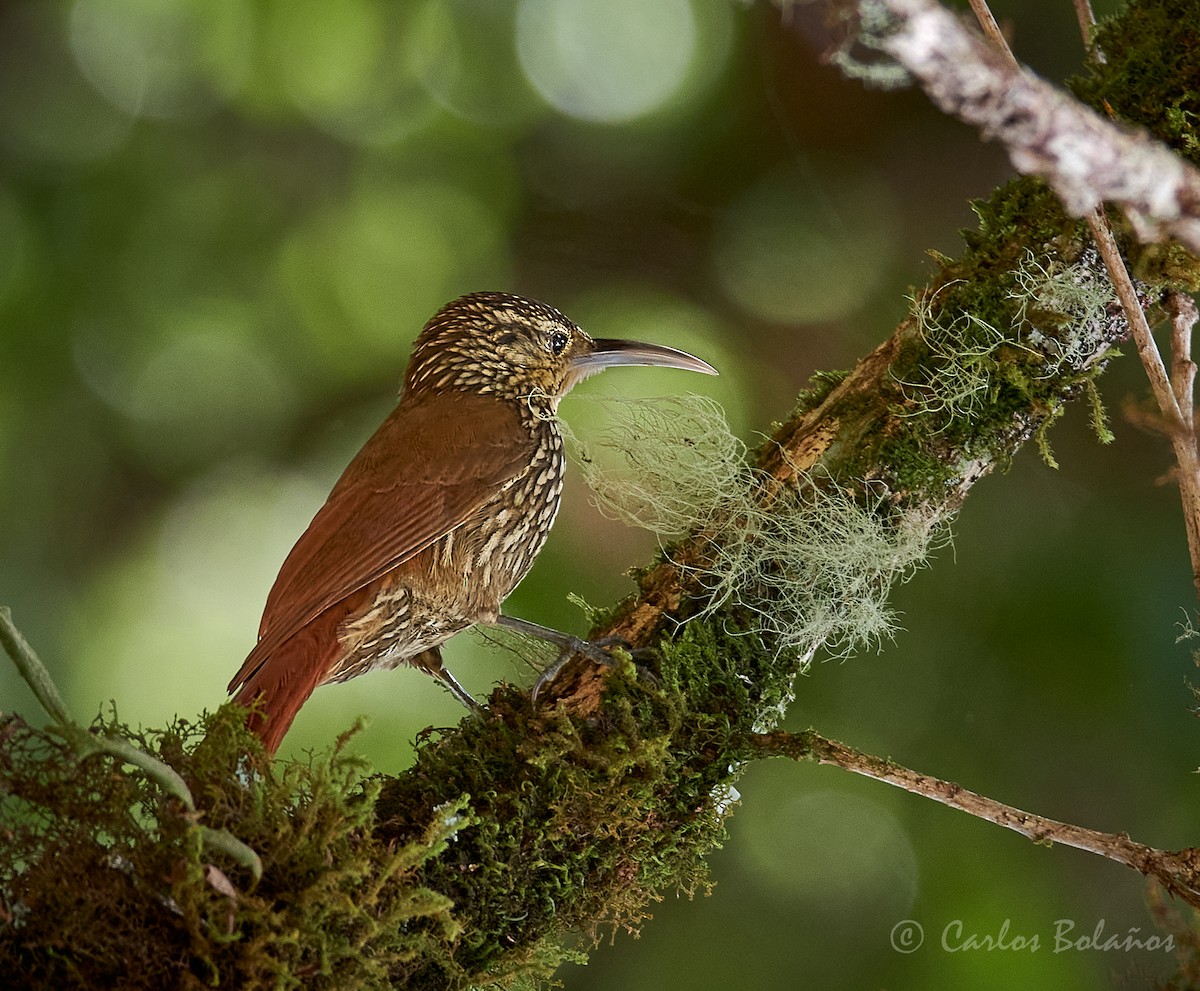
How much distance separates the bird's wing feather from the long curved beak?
223 millimetres

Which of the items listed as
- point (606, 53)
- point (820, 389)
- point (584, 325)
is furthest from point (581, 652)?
point (606, 53)

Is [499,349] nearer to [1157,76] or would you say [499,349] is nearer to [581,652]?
[581,652]

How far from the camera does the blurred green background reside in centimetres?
263

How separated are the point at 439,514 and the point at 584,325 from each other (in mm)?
1275

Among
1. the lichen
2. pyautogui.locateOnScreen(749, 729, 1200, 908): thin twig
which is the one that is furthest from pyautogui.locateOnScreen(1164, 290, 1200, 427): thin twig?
pyautogui.locateOnScreen(749, 729, 1200, 908): thin twig

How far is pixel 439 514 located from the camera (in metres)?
1.90

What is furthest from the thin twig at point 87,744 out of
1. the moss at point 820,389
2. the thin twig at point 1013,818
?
the moss at point 820,389

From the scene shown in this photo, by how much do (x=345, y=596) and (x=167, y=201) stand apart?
65.2 inches

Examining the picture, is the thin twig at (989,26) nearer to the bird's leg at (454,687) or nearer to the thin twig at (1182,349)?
the thin twig at (1182,349)

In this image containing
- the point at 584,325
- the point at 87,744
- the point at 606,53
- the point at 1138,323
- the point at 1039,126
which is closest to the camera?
the point at 1039,126

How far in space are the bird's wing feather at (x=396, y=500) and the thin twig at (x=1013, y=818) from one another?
0.65m

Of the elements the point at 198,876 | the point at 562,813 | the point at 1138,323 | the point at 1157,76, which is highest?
the point at 1157,76

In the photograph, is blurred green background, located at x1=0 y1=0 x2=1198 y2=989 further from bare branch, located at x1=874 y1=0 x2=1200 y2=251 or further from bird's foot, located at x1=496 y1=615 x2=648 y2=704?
bare branch, located at x1=874 y1=0 x2=1200 y2=251

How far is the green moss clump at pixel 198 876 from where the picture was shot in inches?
44.9
